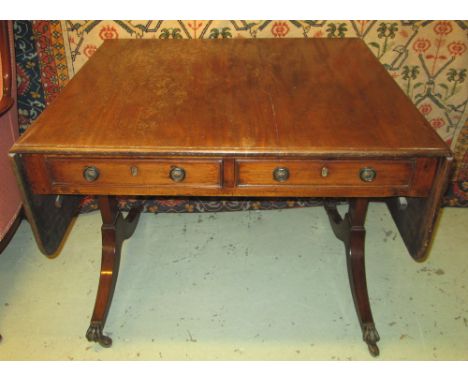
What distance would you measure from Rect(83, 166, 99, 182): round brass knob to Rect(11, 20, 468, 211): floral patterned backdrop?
39.3 inches

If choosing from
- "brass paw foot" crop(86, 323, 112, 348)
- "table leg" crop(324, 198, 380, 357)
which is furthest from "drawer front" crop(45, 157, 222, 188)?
"table leg" crop(324, 198, 380, 357)

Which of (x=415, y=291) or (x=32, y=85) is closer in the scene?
(x=415, y=291)

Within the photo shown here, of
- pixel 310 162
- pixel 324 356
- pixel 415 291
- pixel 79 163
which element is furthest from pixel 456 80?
pixel 79 163

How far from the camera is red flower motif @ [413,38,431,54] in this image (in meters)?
1.90

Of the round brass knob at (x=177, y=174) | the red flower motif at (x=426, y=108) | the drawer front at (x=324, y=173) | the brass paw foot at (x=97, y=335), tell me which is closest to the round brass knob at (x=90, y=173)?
the round brass knob at (x=177, y=174)

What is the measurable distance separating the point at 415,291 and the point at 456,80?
3.42 feet

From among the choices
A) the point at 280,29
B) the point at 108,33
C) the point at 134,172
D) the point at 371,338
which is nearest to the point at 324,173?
the point at 134,172

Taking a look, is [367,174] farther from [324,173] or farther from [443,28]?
[443,28]

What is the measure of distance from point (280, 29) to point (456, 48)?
82cm

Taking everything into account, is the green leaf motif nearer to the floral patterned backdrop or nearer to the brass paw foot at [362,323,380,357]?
the floral patterned backdrop

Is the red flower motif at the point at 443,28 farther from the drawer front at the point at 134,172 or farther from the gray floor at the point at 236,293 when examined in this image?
the drawer front at the point at 134,172

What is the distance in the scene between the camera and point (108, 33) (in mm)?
1888

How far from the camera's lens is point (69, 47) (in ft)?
6.23
